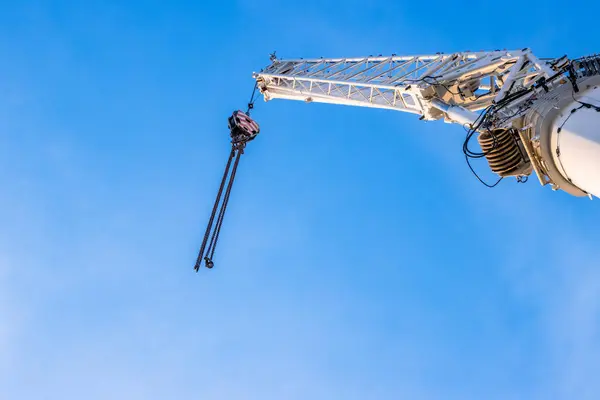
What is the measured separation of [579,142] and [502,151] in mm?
4458

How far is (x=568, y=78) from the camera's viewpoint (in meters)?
13.9

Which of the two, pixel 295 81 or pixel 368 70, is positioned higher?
pixel 295 81

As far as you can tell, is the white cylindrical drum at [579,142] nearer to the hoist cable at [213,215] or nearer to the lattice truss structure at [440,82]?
the lattice truss structure at [440,82]

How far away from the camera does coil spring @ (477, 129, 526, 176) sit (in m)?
15.7

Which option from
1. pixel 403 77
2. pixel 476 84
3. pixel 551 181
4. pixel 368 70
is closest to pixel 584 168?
pixel 551 181

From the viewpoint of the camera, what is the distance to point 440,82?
73.6ft

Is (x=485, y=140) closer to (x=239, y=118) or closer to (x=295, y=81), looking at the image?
(x=239, y=118)

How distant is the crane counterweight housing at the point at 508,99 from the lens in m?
12.2

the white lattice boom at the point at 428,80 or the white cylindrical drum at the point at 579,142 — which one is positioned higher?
the white lattice boom at the point at 428,80

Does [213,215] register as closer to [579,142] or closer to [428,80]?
[428,80]

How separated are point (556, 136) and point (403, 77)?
42.5 feet

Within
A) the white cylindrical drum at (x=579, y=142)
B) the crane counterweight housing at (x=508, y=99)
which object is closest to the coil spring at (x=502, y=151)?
the crane counterweight housing at (x=508, y=99)

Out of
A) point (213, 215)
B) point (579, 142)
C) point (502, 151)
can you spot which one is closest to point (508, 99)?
point (502, 151)

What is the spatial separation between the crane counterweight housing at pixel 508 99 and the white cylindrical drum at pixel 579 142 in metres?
0.02
